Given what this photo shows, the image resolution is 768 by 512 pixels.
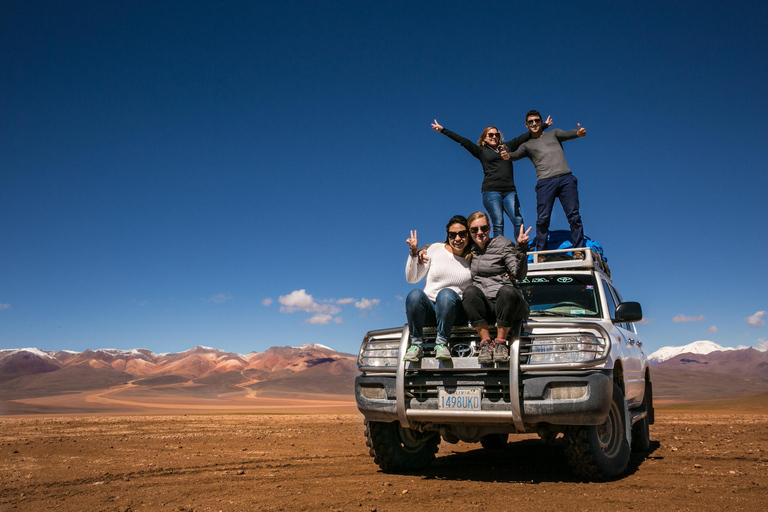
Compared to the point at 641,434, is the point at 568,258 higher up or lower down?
higher up

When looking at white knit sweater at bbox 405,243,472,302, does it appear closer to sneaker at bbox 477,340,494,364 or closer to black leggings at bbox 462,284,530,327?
black leggings at bbox 462,284,530,327

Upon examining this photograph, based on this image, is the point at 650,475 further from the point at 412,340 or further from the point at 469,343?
the point at 412,340

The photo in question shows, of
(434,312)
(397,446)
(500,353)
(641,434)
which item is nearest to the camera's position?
(500,353)

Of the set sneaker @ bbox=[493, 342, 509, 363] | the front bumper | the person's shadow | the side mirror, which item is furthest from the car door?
sneaker @ bbox=[493, 342, 509, 363]

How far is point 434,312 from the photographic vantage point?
5211mm

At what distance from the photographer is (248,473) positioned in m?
5.99

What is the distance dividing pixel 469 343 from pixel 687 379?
101102 mm

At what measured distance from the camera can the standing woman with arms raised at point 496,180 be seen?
7.73 meters

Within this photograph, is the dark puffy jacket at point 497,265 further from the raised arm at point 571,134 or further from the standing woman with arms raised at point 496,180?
the raised arm at point 571,134

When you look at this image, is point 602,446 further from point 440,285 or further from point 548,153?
point 548,153

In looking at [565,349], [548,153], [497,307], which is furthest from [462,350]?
[548,153]

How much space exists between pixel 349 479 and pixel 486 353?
1961mm

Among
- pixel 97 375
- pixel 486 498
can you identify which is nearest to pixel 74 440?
pixel 486 498

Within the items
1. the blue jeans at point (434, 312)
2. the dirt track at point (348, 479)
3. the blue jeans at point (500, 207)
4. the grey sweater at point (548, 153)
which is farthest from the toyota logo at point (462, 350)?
the grey sweater at point (548, 153)
